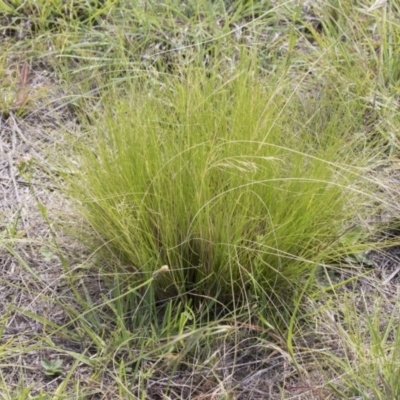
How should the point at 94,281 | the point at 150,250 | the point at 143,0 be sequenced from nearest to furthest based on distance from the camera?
the point at 150,250
the point at 94,281
the point at 143,0

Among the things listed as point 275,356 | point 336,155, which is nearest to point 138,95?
point 336,155

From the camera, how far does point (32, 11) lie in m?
2.60

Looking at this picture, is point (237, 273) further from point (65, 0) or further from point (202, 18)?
point (65, 0)

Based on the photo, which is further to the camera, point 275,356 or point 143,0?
point 143,0

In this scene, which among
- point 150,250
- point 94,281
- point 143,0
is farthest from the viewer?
point 143,0

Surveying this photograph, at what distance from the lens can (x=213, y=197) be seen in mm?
1636

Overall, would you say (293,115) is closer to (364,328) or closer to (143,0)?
(364,328)

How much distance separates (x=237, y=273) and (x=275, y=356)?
0.69 ft

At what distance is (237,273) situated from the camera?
1693 mm

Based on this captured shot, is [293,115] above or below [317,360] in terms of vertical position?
above

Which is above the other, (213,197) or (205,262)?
(213,197)

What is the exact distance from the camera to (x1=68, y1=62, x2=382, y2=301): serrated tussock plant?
1632mm

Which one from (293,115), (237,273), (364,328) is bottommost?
(364,328)

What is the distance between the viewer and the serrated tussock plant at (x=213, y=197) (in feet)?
5.35
